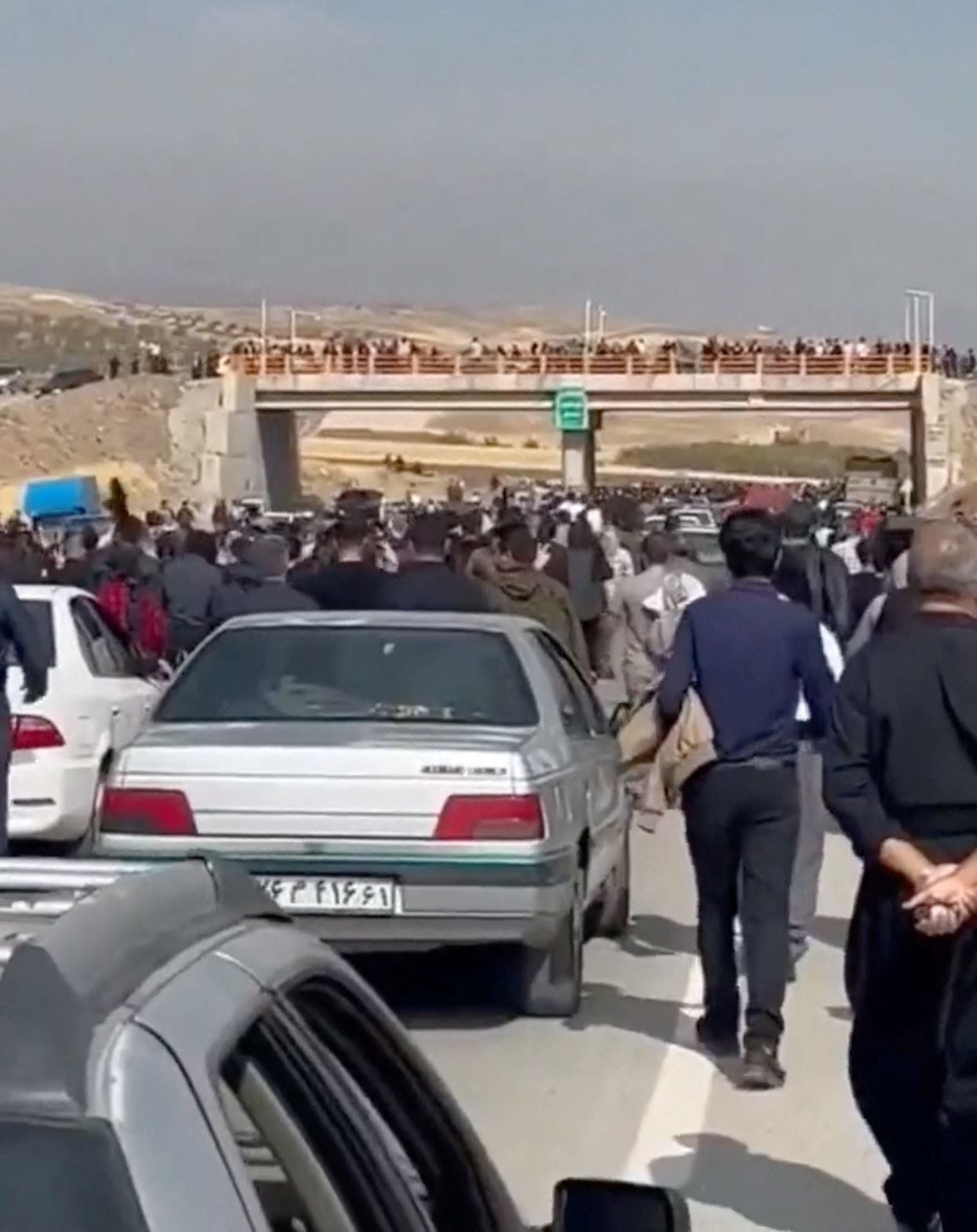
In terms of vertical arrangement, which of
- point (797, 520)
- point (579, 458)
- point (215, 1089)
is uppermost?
point (797, 520)

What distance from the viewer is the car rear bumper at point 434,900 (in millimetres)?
9430

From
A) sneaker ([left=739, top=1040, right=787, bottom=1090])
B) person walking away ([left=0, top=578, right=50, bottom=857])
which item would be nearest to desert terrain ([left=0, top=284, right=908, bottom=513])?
person walking away ([left=0, top=578, right=50, bottom=857])

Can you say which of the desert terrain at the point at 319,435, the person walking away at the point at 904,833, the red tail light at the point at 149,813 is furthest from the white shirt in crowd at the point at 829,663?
the desert terrain at the point at 319,435

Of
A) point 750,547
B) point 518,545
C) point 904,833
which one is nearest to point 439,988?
point 750,547

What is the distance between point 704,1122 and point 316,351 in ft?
270

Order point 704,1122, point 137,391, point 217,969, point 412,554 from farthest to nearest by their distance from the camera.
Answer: point 137,391
point 412,554
point 704,1122
point 217,969

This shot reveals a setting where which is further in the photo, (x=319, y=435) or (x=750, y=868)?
(x=319, y=435)

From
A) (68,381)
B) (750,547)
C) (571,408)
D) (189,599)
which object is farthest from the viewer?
(68,381)

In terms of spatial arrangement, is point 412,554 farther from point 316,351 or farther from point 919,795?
point 316,351

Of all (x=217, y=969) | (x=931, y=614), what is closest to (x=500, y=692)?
(x=931, y=614)

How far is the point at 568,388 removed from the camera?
276 feet

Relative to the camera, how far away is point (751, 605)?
908 cm

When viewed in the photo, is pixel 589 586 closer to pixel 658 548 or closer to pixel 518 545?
pixel 658 548

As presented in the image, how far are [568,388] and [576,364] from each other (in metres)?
2.07
